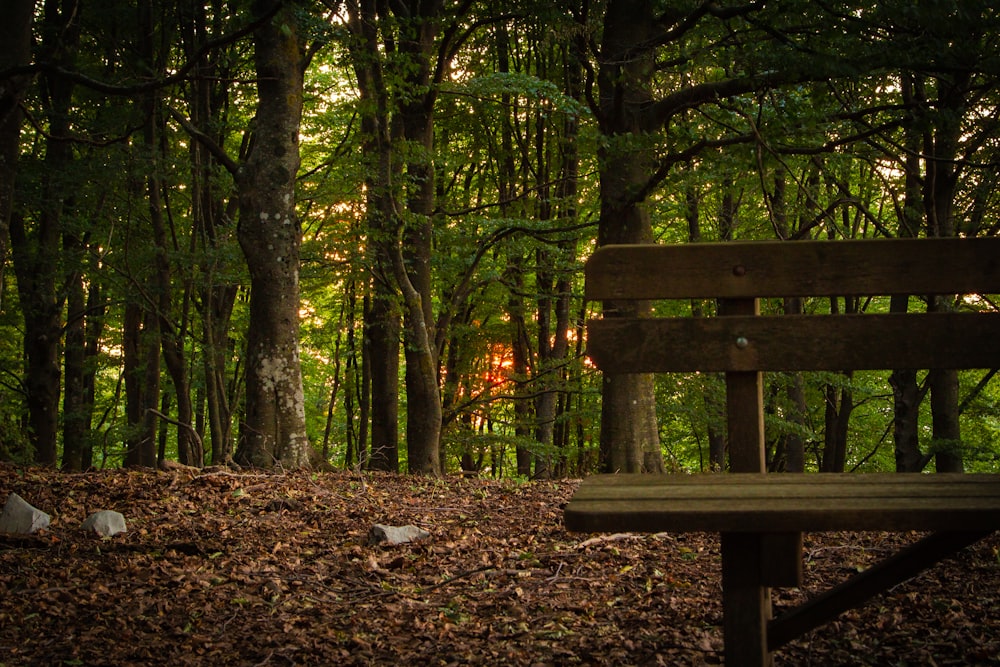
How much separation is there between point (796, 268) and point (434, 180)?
36.8 ft

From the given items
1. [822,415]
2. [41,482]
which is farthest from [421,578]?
[822,415]

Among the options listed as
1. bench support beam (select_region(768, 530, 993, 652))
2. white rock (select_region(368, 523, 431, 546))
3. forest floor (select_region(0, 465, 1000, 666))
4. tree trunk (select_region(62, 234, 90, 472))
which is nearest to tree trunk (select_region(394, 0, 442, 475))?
forest floor (select_region(0, 465, 1000, 666))

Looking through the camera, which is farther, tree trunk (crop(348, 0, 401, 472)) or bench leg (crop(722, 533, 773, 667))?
tree trunk (crop(348, 0, 401, 472))

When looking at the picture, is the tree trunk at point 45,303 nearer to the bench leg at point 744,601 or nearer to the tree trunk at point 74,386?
the tree trunk at point 74,386

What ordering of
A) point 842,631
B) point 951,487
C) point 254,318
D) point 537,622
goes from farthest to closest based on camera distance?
1. point 254,318
2. point 537,622
3. point 842,631
4. point 951,487

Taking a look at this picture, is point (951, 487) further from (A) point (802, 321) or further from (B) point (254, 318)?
(B) point (254, 318)

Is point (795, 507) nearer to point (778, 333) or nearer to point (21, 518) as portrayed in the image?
point (778, 333)

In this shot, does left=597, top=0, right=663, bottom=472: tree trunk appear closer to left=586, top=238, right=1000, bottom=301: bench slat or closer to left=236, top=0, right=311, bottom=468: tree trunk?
left=236, top=0, right=311, bottom=468: tree trunk

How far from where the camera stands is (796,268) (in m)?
2.95

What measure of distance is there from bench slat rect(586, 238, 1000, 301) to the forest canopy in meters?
3.06

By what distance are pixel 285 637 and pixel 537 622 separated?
45.8 inches

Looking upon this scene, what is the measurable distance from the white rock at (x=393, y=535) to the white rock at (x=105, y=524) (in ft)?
5.10

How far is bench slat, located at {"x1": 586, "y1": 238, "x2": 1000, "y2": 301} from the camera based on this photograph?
2.90 metres

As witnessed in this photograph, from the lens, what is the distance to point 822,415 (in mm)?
21266
